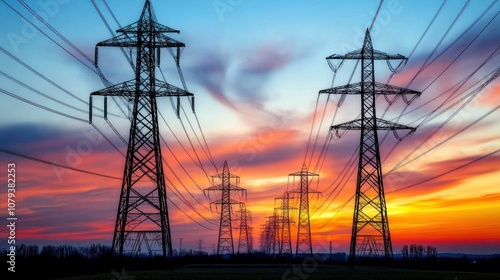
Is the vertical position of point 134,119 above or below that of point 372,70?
below

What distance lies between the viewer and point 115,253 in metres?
52.3

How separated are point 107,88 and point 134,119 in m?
3.24

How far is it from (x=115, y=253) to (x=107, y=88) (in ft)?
40.3

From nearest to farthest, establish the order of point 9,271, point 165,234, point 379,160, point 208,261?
point 9,271 → point 165,234 → point 379,160 → point 208,261

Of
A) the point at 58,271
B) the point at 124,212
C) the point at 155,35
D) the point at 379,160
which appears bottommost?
the point at 58,271

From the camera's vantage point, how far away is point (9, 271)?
1613 inches

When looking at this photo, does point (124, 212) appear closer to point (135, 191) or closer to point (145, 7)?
point (135, 191)

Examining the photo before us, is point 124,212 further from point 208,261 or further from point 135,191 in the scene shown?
point 208,261

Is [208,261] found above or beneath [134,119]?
beneath

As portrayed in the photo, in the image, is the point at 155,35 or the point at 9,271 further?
the point at 155,35

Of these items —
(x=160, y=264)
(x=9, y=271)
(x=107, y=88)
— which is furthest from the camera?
(x=160, y=264)

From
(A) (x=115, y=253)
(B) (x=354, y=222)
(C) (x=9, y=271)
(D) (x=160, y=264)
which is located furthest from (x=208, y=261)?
(C) (x=9, y=271)

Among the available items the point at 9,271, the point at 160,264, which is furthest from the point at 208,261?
the point at 9,271

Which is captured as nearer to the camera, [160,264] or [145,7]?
[145,7]
